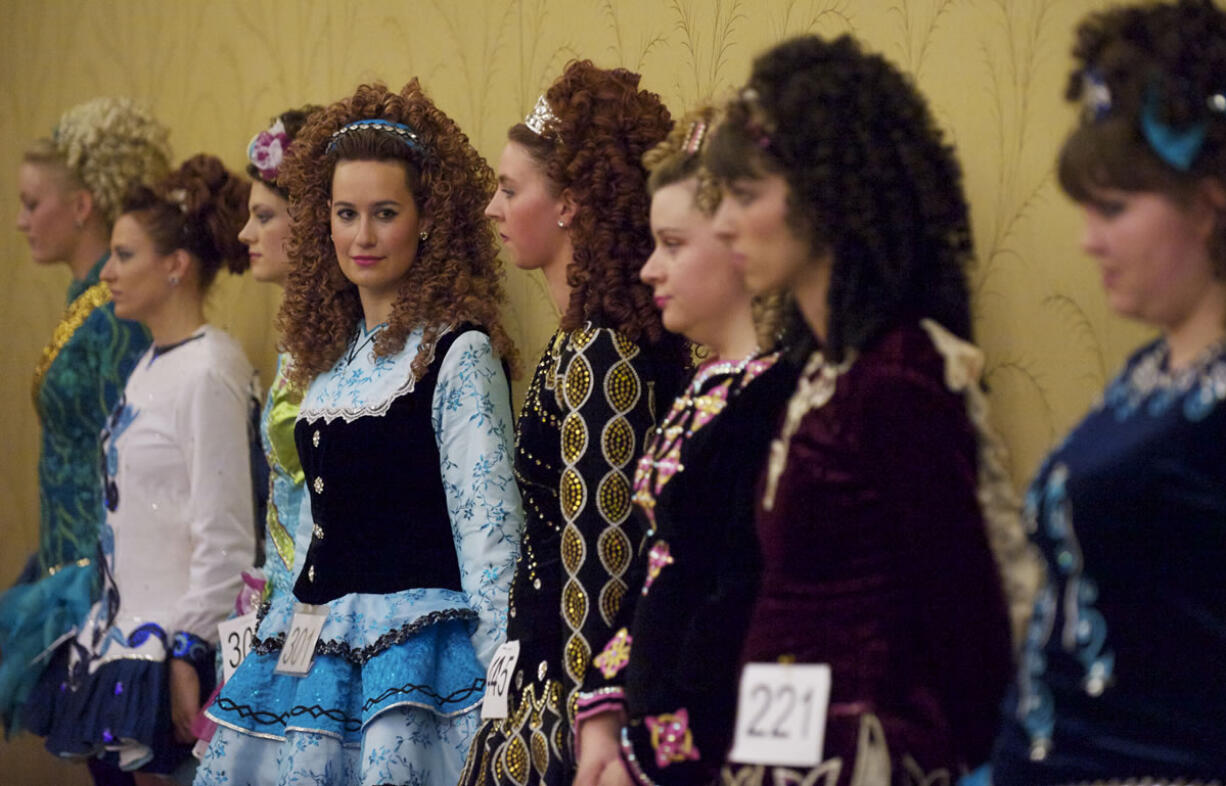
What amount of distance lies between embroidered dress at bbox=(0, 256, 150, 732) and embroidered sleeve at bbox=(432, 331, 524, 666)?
1625 millimetres

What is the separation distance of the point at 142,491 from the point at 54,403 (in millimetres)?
667

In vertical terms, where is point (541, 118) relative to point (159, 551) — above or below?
above

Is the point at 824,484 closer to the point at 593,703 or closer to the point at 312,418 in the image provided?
the point at 593,703

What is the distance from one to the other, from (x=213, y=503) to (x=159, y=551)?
23 centimetres

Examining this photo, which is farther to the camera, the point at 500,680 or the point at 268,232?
the point at 268,232

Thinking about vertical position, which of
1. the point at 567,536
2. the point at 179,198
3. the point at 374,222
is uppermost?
the point at 179,198

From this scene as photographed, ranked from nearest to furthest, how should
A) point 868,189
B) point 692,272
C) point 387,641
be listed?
point 868,189, point 692,272, point 387,641

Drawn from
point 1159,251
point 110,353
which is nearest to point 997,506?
point 1159,251

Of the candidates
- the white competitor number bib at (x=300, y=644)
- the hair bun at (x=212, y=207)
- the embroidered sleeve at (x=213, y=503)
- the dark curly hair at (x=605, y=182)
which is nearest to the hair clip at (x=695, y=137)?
the dark curly hair at (x=605, y=182)

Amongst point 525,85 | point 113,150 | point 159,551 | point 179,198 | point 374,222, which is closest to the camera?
point 374,222

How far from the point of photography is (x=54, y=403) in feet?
15.0

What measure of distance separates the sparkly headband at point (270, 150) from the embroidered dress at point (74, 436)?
34.4 inches

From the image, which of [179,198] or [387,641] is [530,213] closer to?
[387,641]

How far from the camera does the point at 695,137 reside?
96.2 inches
